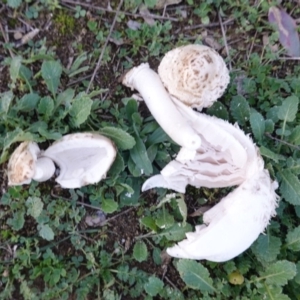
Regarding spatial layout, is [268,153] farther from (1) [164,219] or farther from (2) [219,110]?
(1) [164,219]

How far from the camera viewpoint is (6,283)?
309cm

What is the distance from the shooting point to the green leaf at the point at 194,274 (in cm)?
307

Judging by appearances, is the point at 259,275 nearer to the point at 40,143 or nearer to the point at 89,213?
the point at 89,213

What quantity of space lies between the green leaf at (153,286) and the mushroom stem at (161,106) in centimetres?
86

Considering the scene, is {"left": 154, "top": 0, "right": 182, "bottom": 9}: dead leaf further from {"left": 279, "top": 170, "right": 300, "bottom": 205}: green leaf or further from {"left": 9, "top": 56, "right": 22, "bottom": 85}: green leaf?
{"left": 279, "top": 170, "right": 300, "bottom": 205}: green leaf

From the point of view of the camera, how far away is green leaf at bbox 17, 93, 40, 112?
3.03 m

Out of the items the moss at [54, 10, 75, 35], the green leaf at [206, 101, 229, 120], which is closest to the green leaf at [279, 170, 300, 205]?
the green leaf at [206, 101, 229, 120]

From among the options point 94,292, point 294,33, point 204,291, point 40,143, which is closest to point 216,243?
Answer: point 204,291

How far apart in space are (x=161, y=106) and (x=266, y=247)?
1089 mm

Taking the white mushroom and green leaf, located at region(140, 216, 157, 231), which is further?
green leaf, located at region(140, 216, 157, 231)

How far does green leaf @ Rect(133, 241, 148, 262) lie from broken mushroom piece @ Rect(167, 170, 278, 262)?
0.98ft

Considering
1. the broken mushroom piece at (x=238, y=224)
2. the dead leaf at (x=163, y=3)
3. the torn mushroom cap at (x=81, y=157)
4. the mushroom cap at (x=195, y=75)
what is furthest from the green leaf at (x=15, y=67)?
the broken mushroom piece at (x=238, y=224)

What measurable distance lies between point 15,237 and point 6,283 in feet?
0.91

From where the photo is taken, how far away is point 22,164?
2.77 m
